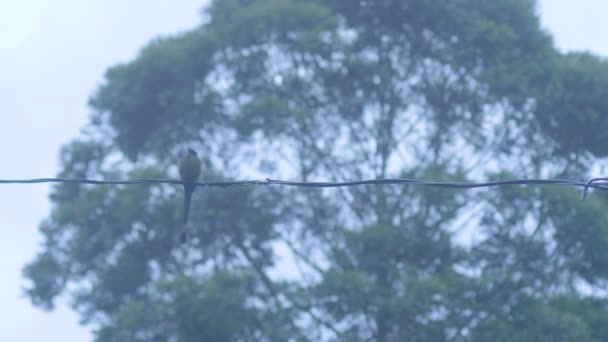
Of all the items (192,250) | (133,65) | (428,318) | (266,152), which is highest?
(133,65)

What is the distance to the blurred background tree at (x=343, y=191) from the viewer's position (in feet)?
42.4

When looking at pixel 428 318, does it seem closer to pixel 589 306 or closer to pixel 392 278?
pixel 392 278

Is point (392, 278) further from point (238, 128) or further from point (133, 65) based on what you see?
point (133, 65)

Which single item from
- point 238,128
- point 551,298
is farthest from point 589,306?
point 238,128

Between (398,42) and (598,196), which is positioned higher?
(398,42)

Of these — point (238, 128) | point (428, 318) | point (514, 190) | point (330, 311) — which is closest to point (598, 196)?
point (514, 190)

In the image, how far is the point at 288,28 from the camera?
15.1 m

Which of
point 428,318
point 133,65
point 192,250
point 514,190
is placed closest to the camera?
point 428,318

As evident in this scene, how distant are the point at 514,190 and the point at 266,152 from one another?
10.8ft

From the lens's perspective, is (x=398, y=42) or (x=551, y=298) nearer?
(x=551, y=298)

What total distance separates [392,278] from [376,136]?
2.96m

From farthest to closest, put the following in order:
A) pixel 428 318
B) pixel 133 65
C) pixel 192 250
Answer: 1. pixel 133 65
2. pixel 192 250
3. pixel 428 318

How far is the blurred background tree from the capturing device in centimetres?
1293

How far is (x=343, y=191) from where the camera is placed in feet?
48.7
